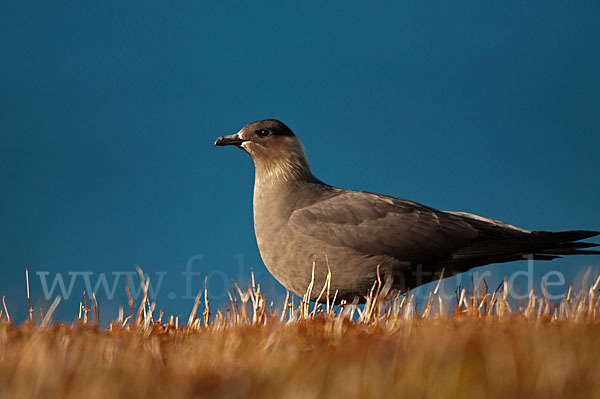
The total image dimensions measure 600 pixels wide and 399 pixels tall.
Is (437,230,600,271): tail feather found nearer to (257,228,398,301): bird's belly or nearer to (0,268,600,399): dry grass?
(257,228,398,301): bird's belly

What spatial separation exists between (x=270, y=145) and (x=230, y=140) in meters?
0.51

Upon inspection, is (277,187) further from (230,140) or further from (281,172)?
(230,140)

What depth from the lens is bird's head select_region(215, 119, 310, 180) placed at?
755cm

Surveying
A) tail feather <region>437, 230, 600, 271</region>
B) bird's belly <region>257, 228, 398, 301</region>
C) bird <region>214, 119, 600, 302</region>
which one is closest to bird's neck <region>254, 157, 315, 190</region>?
bird <region>214, 119, 600, 302</region>

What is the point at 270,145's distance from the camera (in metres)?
7.62

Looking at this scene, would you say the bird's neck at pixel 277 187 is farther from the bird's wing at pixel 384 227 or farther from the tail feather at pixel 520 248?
the tail feather at pixel 520 248

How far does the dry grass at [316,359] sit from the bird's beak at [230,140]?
117 inches

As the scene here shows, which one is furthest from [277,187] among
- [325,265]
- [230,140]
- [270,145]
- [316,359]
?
[316,359]

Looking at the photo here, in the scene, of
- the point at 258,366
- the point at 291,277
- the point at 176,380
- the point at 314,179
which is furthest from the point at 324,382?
the point at 314,179

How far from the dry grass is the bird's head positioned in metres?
2.66

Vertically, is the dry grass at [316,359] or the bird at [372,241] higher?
the bird at [372,241]

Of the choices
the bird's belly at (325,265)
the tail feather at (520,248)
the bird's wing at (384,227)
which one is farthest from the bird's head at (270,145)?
the tail feather at (520,248)

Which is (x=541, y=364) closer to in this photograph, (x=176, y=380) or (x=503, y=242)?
(x=176, y=380)

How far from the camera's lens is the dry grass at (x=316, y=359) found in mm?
3105
